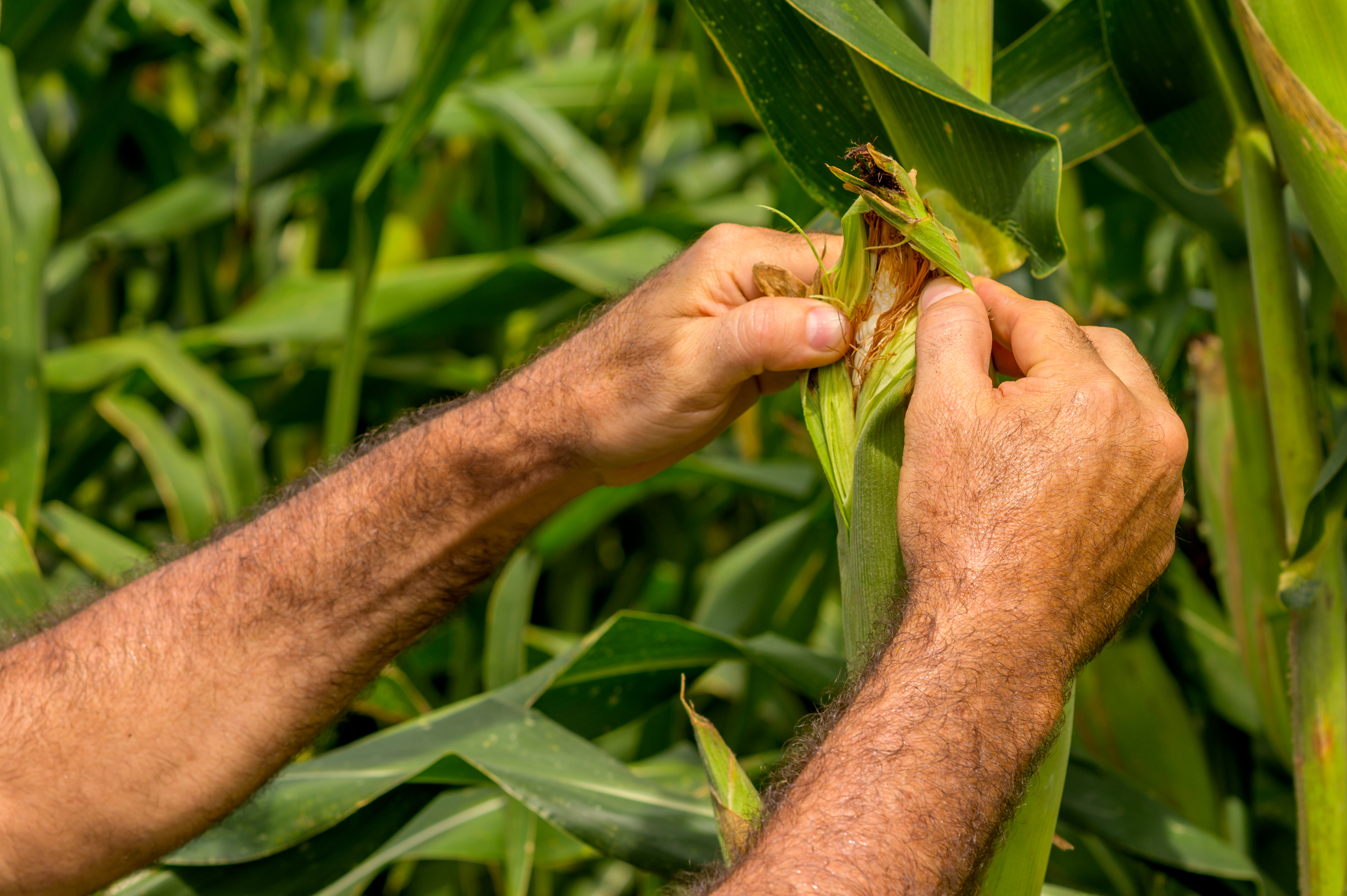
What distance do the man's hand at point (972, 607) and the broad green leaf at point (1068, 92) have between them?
22 cm

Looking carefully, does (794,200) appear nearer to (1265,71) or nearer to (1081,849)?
(1265,71)

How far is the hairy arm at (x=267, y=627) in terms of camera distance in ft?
2.56

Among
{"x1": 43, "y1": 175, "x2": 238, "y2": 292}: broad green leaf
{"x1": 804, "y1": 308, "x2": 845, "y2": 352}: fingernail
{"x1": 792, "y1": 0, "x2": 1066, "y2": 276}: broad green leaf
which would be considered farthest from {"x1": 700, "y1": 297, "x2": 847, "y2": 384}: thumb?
{"x1": 43, "y1": 175, "x2": 238, "y2": 292}: broad green leaf

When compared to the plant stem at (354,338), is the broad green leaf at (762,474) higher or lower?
lower

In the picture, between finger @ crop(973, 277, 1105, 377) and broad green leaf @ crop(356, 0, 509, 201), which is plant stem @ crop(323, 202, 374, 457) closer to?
broad green leaf @ crop(356, 0, 509, 201)

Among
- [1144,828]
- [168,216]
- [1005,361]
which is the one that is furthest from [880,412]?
[168,216]

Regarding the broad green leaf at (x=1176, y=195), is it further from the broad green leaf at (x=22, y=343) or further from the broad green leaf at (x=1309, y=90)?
the broad green leaf at (x=22, y=343)

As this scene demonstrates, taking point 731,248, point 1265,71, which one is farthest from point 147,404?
point 1265,71

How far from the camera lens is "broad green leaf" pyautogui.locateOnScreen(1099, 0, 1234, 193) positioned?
624 mm

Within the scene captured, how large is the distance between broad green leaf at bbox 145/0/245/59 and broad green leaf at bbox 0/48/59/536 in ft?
1.04

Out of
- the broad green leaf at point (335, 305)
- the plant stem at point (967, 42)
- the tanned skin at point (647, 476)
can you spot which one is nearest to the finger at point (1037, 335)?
the tanned skin at point (647, 476)

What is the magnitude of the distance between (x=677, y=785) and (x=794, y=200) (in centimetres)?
55

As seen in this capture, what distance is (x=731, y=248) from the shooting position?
2.21 feet

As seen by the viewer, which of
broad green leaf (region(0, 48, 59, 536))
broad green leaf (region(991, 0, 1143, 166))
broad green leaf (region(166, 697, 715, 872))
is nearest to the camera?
broad green leaf (region(991, 0, 1143, 166))
